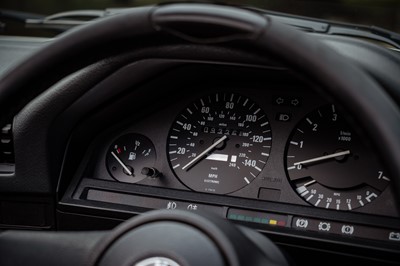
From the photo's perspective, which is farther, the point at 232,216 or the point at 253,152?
the point at 253,152

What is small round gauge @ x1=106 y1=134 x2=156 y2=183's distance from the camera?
8.68 feet

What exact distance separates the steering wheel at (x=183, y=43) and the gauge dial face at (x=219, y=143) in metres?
0.74

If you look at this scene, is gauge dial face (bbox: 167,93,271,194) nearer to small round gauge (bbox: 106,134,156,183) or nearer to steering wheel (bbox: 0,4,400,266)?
small round gauge (bbox: 106,134,156,183)

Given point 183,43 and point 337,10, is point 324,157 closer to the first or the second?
point 337,10

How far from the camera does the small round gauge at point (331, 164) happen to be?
93.0 inches

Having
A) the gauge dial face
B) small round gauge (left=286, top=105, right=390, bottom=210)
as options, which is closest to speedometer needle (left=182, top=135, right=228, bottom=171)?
the gauge dial face

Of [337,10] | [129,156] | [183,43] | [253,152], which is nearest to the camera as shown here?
[183,43]

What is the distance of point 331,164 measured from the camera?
8.00 feet

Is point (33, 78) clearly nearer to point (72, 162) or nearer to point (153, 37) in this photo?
point (153, 37)

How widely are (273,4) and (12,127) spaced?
3.24 feet

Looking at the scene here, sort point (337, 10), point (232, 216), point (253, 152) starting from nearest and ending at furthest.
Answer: point (232, 216), point (253, 152), point (337, 10)

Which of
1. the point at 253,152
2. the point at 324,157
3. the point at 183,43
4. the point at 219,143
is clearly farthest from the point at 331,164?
the point at 183,43

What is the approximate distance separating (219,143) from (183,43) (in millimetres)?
903

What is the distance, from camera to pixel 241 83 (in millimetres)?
2611
